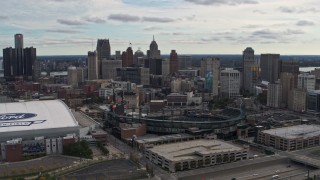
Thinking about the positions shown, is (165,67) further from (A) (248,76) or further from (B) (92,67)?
(A) (248,76)

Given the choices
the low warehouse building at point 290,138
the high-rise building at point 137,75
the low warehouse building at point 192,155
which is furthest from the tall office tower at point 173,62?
the low warehouse building at point 192,155

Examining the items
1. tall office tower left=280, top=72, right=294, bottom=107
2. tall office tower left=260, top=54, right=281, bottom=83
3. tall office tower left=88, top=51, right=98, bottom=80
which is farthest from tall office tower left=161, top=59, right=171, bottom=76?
tall office tower left=280, top=72, right=294, bottom=107

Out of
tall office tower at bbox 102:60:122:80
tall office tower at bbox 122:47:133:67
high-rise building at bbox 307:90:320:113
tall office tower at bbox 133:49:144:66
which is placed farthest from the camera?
tall office tower at bbox 133:49:144:66

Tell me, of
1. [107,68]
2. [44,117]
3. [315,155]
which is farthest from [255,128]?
[107,68]

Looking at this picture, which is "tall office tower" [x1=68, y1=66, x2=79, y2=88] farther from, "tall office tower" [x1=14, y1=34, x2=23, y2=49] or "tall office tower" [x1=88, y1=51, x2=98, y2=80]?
"tall office tower" [x1=14, y1=34, x2=23, y2=49]

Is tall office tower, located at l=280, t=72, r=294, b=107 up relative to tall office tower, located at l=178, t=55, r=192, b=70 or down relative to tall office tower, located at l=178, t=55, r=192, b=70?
down

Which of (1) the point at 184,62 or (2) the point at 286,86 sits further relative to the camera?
(1) the point at 184,62

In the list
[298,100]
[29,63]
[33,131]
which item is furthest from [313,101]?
[29,63]
